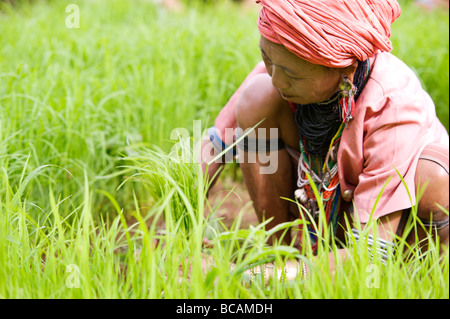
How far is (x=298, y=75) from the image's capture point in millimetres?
1739

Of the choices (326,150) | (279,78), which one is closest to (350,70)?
(279,78)

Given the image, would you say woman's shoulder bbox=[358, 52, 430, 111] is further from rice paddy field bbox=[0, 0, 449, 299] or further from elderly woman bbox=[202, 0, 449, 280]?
rice paddy field bbox=[0, 0, 449, 299]

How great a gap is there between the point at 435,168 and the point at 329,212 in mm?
376

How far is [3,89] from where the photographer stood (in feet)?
9.07

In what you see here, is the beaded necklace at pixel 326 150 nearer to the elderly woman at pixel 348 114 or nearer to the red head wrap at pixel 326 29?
the elderly woman at pixel 348 114

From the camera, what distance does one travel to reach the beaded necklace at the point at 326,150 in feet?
5.97

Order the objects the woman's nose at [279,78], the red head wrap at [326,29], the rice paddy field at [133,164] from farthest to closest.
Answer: the woman's nose at [279,78] < the red head wrap at [326,29] < the rice paddy field at [133,164]

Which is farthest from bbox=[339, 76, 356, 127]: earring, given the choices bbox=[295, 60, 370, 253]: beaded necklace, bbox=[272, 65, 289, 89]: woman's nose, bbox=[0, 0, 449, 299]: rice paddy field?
bbox=[0, 0, 449, 299]: rice paddy field

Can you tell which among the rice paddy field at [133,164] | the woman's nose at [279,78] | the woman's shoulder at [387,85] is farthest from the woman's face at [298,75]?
the rice paddy field at [133,164]

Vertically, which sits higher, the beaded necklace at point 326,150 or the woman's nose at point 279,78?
the woman's nose at point 279,78

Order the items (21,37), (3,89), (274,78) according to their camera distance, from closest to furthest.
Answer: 1. (274,78)
2. (3,89)
3. (21,37)

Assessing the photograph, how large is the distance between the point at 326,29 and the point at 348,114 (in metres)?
0.27
